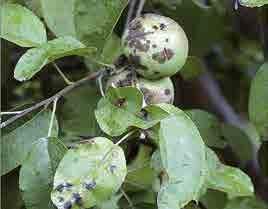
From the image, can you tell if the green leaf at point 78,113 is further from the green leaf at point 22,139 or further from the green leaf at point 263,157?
the green leaf at point 263,157

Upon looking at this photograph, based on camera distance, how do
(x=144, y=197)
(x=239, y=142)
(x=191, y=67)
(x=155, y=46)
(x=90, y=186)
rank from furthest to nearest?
(x=239, y=142)
(x=191, y=67)
(x=144, y=197)
(x=155, y=46)
(x=90, y=186)

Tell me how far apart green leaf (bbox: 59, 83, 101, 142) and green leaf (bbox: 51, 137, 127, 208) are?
0.24 meters

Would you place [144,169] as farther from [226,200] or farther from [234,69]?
[234,69]

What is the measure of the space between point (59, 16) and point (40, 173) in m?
0.24

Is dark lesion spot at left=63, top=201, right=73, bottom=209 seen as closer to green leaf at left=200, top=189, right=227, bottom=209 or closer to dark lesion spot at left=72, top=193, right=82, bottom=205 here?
dark lesion spot at left=72, top=193, right=82, bottom=205

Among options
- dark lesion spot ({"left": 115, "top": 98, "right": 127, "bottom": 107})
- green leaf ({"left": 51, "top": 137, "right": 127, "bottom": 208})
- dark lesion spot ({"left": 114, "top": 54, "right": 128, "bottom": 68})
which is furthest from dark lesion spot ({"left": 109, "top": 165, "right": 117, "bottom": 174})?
dark lesion spot ({"left": 114, "top": 54, "right": 128, "bottom": 68})

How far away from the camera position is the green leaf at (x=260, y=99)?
1001 mm

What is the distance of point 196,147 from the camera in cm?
83

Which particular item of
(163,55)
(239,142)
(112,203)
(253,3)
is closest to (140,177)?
(112,203)

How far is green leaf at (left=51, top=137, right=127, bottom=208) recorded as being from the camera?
0.79 m

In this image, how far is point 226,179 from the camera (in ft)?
3.27

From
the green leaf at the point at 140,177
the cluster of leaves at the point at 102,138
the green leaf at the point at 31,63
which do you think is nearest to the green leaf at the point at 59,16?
the cluster of leaves at the point at 102,138

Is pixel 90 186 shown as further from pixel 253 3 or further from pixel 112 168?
pixel 253 3

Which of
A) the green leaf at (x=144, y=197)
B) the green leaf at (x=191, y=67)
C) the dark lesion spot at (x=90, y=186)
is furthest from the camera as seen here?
the green leaf at (x=191, y=67)
